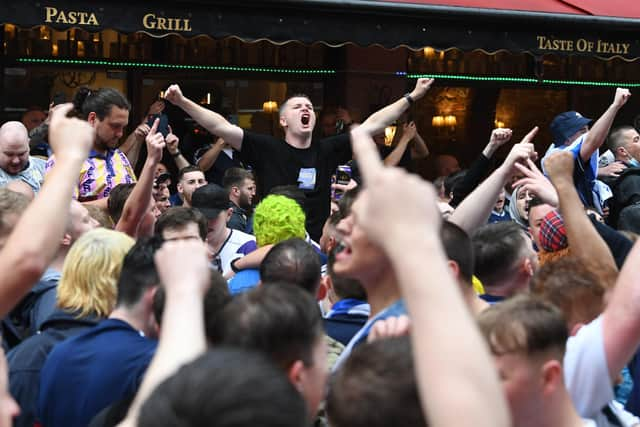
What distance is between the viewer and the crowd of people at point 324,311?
6.16ft

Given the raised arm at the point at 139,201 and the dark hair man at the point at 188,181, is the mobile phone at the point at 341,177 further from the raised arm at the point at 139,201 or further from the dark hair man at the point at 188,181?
the raised arm at the point at 139,201

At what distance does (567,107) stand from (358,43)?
16.0 ft

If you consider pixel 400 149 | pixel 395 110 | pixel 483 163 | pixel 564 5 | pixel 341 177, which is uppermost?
pixel 564 5

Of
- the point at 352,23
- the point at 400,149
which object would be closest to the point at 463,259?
the point at 352,23

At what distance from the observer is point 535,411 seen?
2613 mm

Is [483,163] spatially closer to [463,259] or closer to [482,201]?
[482,201]

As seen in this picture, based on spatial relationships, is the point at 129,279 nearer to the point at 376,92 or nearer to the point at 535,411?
the point at 535,411

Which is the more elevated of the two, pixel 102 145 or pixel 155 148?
pixel 155 148

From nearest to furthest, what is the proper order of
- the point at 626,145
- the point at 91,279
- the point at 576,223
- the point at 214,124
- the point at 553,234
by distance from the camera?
1. the point at 91,279
2. the point at 576,223
3. the point at 553,234
4. the point at 214,124
5. the point at 626,145

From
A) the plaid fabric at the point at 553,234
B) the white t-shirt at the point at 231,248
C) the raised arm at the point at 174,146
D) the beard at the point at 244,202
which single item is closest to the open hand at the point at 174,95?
the white t-shirt at the point at 231,248

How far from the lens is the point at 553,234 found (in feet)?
15.7

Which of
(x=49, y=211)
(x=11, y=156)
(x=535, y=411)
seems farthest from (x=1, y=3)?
(x=535, y=411)

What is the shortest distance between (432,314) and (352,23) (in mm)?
6528

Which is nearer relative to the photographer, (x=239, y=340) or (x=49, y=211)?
(x=239, y=340)
